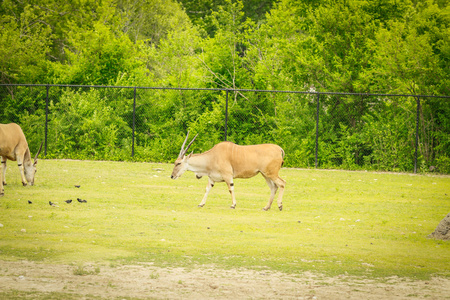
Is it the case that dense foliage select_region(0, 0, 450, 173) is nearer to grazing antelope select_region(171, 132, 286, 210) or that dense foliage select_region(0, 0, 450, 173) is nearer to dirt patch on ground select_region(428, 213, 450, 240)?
grazing antelope select_region(171, 132, 286, 210)

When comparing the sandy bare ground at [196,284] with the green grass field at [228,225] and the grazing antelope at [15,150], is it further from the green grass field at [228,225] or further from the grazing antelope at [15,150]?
the grazing antelope at [15,150]

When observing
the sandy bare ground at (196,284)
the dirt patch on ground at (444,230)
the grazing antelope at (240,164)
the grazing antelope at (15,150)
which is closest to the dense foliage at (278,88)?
the grazing antelope at (15,150)

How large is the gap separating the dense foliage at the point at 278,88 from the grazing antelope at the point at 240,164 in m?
10.9

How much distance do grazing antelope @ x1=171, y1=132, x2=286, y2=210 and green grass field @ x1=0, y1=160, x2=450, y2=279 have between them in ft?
2.08

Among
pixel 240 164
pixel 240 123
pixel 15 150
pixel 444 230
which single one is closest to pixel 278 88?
pixel 240 123

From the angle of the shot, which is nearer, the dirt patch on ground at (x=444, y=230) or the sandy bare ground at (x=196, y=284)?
the sandy bare ground at (x=196, y=284)

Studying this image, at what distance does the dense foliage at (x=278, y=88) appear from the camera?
25562 millimetres

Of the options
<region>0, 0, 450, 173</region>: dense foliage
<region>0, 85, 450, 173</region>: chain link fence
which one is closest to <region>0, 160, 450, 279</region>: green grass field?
<region>0, 85, 450, 173</region>: chain link fence

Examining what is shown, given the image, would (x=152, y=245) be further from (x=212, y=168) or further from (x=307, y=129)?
(x=307, y=129)

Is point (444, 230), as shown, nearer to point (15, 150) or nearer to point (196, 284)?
point (196, 284)

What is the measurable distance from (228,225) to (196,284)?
4.53 meters

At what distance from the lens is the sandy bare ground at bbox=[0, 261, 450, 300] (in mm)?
7820

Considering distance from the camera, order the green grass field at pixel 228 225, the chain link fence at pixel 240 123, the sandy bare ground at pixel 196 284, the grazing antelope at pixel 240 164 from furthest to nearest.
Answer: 1. the chain link fence at pixel 240 123
2. the grazing antelope at pixel 240 164
3. the green grass field at pixel 228 225
4. the sandy bare ground at pixel 196 284

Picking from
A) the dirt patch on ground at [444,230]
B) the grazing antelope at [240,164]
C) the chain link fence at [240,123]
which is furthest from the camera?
the chain link fence at [240,123]
